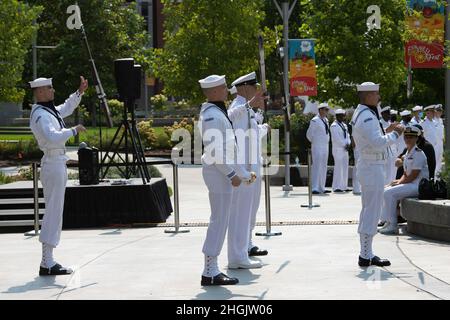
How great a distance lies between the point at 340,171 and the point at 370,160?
38.5ft

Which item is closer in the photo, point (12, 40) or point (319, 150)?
point (319, 150)

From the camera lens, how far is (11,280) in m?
10.9

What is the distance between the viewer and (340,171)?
2306cm

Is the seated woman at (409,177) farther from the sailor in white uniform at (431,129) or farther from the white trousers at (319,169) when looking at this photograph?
the sailor in white uniform at (431,129)

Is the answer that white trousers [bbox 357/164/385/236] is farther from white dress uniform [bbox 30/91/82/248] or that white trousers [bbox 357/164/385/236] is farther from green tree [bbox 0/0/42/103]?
green tree [bbox 0/0/42/103]

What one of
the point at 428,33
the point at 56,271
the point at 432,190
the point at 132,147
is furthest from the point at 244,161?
the point at 428,33

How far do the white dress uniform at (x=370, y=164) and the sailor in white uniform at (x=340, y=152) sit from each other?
11.6 meters


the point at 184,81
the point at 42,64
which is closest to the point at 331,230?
the point at 184,81

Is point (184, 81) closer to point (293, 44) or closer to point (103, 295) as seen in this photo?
point (293, 44)

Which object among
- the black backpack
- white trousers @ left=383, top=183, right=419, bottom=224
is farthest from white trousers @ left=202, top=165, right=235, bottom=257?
white trousers @ left=383, top=183, right=419, bottom=224

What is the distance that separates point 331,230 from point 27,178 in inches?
392

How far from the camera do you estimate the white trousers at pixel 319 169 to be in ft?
74.6

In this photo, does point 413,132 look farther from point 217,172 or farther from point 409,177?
point 217,172

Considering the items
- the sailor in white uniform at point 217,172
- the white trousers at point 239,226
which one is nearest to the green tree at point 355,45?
the white trousers at point 239,226
